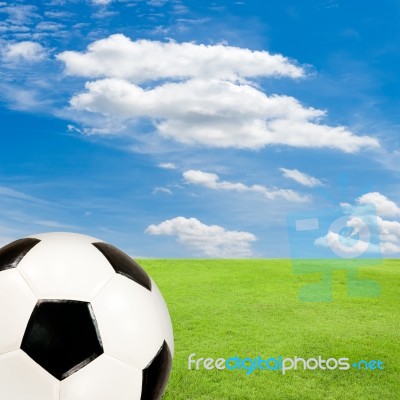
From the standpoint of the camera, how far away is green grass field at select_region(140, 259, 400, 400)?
5.46 metres

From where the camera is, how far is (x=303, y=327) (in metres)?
8.12

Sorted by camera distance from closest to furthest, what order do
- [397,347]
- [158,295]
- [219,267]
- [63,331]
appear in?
[63,331], [158,295], [397,347], [219,267]

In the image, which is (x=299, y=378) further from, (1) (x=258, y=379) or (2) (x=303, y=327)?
(2) (x=303, y=327)

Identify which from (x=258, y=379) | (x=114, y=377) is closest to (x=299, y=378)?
(x=258, y=379)

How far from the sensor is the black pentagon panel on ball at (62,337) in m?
3.15

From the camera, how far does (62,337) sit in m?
3.17

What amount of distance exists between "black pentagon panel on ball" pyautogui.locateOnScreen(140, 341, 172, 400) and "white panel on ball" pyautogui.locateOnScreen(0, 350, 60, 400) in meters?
0.55

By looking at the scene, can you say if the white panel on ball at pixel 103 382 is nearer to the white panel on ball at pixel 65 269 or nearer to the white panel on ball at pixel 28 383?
the white panel on ball at pixel 28 383

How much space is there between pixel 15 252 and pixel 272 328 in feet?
16.7

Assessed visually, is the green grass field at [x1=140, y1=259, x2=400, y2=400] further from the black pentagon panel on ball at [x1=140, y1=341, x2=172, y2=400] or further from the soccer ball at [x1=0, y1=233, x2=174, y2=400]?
the soccer ball at [x1=0, y1=233, x2=174, y2=400]

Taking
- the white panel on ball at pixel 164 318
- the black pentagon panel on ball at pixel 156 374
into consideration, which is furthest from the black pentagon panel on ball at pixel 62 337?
the white panel on ball at pixel 164 318

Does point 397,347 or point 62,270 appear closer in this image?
point 62,270

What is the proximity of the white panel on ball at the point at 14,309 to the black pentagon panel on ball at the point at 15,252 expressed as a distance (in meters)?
0.14

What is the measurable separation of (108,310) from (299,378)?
313 centimetres
